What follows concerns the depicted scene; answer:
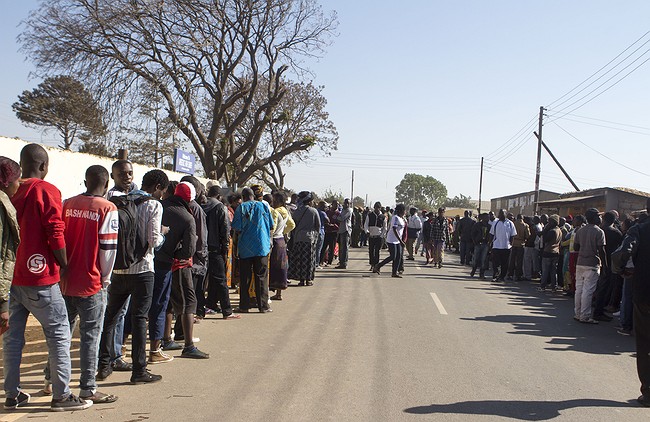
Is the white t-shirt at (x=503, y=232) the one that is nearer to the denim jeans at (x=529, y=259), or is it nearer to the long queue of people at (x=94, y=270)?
the denim jeans at (x=529, y=259)

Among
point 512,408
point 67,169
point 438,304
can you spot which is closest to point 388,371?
point 512,408

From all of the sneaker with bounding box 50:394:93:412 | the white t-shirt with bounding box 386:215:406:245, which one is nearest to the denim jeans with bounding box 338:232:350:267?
the white t-shirt with bounding box 386:215:406:245

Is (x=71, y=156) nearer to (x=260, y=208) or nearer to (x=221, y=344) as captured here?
(x=260, y=208)

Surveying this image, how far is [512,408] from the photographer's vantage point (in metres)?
5.59

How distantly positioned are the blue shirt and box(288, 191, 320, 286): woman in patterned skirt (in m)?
3.35

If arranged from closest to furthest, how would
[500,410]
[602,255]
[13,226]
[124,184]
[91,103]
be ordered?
[13,226]
[500,410]
[124,184]
[602,255]
[91,103]

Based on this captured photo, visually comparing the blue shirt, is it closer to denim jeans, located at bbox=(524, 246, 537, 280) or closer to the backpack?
the backpack

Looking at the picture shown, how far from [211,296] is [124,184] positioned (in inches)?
170

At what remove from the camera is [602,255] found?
35.3ft

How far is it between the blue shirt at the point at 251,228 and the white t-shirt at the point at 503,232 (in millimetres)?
9672

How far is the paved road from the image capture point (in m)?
5.37

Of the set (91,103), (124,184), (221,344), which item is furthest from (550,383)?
(91,103)

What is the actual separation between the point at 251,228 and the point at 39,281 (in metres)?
5.32

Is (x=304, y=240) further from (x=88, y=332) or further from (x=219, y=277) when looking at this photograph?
(x=88, y=332)
